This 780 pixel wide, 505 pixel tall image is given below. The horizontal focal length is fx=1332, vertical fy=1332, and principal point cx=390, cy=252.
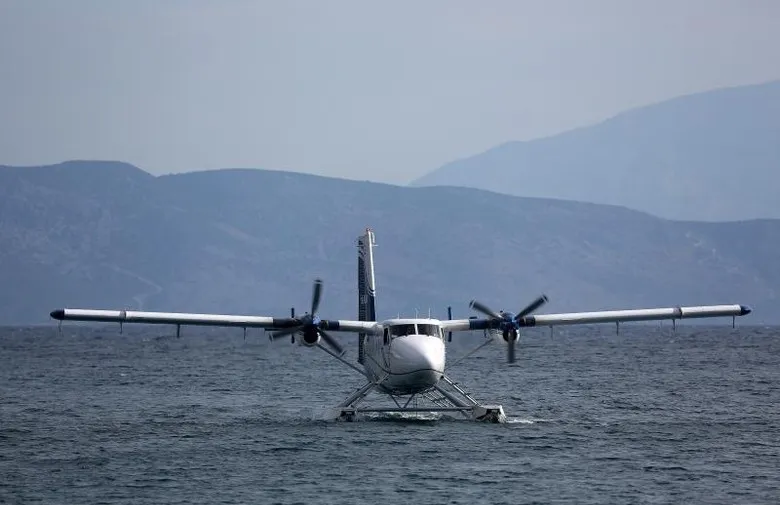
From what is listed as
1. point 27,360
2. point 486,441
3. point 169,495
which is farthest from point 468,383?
point 27,360

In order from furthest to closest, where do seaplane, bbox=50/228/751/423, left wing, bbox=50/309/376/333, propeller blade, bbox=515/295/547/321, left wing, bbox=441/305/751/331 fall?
left wing, bbox=441/305/751/331
propeller blade, bbox=515/295/547/321
seaplane, bbox=50/228/751/423
left wing, bbox=50/309/376/333

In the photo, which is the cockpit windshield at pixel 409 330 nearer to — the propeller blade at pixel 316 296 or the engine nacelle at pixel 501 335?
the propeller blade at pixel 316 296

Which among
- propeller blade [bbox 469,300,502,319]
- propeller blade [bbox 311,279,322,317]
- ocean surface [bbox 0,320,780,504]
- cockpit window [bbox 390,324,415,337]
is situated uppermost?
propeller blade [bbox 311,279,322,317]

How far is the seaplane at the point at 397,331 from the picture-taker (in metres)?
53.2

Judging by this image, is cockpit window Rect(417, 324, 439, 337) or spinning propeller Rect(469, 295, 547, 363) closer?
cockpit window Rect(417, 324, 439, 337)

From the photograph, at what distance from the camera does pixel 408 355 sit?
2084 inches

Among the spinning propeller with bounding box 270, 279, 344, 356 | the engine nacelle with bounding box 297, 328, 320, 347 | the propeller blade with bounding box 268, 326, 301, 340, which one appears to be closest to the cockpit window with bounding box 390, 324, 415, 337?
the spinning propeller with bounding box 270, 279, 344, 356

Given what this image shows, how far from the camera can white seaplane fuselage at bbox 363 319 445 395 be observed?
5297cm

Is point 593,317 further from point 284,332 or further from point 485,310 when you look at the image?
point 284,332

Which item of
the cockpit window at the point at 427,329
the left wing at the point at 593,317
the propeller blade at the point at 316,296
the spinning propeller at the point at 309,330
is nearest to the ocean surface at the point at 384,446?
the left wing at the point at 593,317

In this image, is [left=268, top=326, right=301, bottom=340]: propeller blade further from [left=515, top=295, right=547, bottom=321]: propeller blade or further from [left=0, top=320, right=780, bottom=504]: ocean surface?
[left=515, top=295, right=547, bottom=321]: propeller blade

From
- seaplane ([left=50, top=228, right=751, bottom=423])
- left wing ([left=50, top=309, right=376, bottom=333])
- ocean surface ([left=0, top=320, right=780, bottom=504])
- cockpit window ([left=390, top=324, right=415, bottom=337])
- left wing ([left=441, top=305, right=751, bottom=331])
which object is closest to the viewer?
ocean surface ([left=0, top=320, right=780, bottom=504])

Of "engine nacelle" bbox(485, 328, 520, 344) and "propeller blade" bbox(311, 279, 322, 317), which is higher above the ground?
"propeller blade" bbox(311, 279, 322, 317)

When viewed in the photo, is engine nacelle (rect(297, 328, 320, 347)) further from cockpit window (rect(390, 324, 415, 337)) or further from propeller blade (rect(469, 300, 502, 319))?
propeller blade (rect(469, 300, 502, 319))
